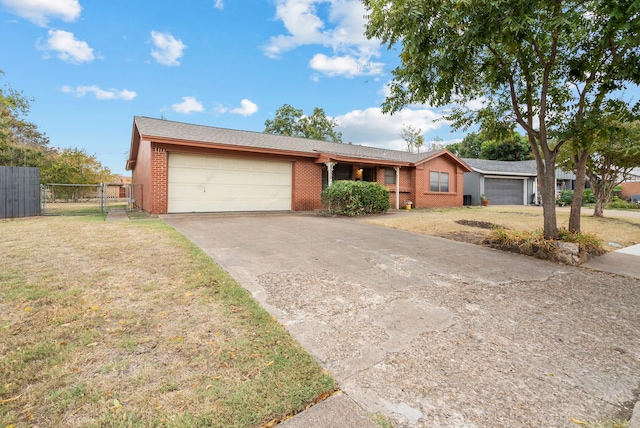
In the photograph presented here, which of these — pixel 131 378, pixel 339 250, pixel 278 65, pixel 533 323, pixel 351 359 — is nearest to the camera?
pixel 131 378

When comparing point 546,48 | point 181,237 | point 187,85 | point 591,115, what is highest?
point 187,85

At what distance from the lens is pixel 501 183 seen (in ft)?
77.5

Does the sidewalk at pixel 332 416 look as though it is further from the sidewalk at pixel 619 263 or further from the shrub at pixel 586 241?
the shrub at pixel 586 241

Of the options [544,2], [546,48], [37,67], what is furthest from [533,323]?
[37,67]

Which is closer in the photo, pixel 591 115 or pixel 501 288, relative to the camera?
pixel 501 288

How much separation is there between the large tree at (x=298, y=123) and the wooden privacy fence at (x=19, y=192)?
27.2m

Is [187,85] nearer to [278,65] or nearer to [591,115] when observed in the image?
[278,65]

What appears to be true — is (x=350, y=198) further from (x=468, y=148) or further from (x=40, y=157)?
(x=468, y=148)

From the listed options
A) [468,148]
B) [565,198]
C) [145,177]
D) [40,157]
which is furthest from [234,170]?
[468,148]

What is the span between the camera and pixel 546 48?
19.1 feet

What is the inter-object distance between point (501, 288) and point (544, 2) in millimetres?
4472

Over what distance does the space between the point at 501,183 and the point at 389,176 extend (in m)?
12.2

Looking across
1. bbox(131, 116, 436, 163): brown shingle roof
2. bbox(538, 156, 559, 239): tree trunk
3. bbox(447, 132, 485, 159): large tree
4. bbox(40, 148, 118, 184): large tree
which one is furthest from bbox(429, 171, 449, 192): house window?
bbox(447, 132, 485, 159): large tree

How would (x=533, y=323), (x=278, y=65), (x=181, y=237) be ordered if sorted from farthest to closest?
1. (x=278, y=65)
2. (x=181, y=237)
3. (x=533, y=323)
